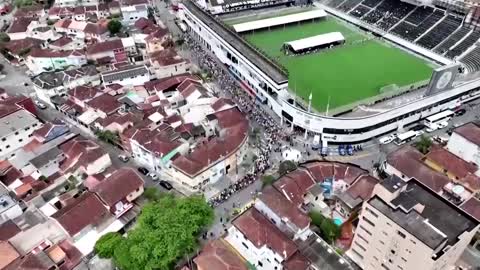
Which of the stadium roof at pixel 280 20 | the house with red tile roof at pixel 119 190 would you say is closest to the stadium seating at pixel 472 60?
the stadium roof at pixel 280 20

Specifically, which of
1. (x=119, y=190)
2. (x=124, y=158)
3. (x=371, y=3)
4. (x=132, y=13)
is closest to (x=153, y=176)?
(x=124, y=158)

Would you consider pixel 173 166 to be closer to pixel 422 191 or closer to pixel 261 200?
pixel 261 200

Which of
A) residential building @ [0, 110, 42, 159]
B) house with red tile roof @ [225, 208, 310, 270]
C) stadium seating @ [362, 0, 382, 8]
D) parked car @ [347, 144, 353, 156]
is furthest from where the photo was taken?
stadium seating @ [362, 0, 382, 8]

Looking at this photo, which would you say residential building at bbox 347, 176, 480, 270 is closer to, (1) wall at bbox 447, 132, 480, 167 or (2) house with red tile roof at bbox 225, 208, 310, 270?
(2) house with red tile roof at bbox 225, 208, 310, 270

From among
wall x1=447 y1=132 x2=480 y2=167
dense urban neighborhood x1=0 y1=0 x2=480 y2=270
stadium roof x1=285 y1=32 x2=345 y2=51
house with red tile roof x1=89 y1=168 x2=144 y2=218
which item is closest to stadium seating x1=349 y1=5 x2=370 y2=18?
dense urban neighborhood x1=0 y1=0 x2=480 y2=270

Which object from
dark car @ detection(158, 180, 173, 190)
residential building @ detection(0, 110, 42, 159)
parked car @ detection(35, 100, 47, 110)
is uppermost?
residential building @ detection(0, 110, 42, 159)

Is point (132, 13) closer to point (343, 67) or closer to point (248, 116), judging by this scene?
point (248, 116)
